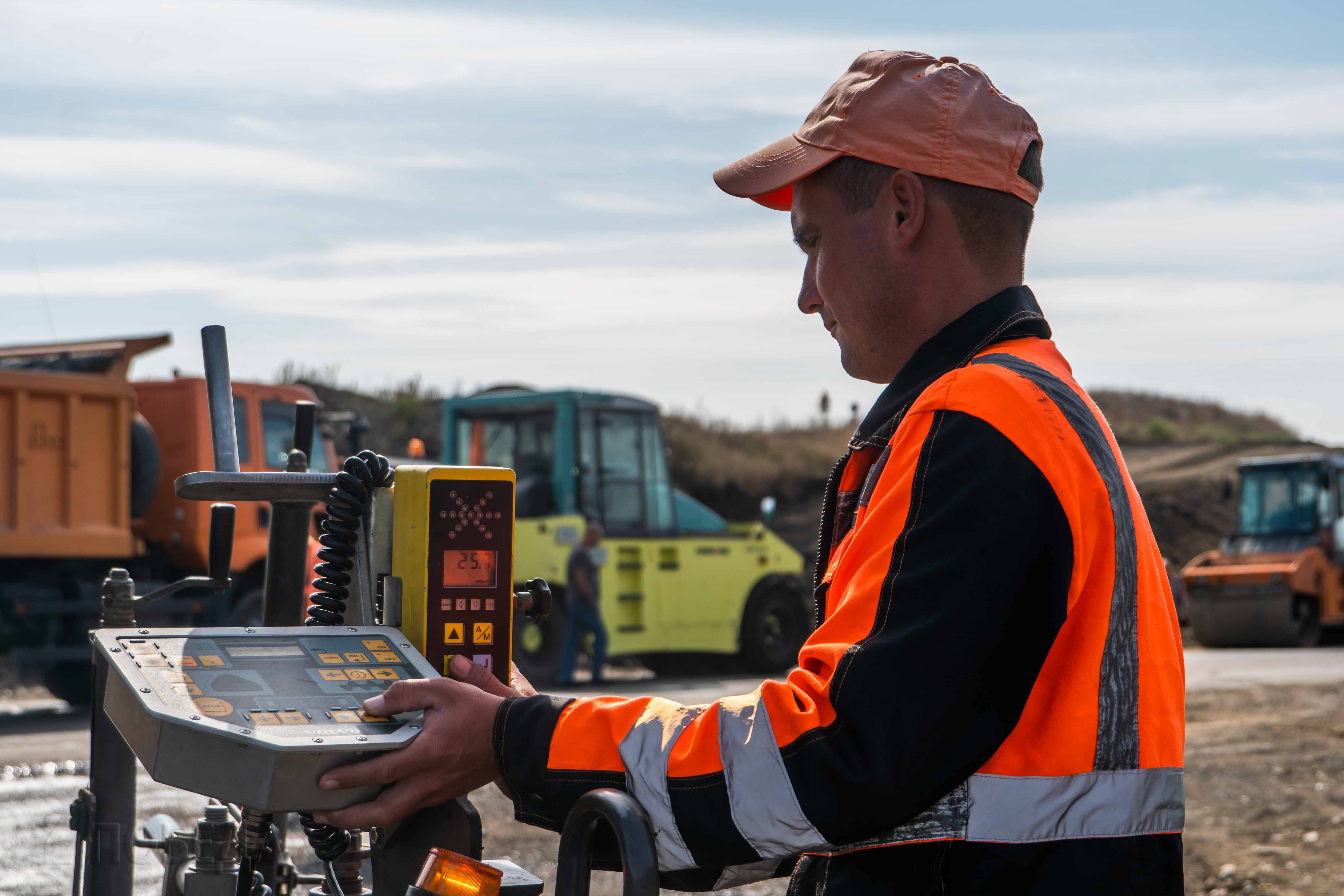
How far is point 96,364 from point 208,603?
2443 mm

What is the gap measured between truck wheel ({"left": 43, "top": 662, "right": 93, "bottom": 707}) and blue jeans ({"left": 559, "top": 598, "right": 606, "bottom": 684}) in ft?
15.4

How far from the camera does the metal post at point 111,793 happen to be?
11.1 ft

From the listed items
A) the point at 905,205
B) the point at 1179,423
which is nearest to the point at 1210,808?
the point at 905,205

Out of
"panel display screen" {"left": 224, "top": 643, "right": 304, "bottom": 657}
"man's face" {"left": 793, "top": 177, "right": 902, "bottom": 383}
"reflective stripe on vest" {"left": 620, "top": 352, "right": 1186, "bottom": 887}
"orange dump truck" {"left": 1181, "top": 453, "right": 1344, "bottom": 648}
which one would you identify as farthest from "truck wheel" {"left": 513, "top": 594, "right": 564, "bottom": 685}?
"reflective stripe on vest" {"left": 620, "top": 352, "right": 1186, "bottom": 887}

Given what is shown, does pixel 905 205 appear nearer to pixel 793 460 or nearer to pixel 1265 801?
pixel 1265 801

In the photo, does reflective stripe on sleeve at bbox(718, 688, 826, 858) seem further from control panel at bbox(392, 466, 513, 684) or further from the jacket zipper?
control panel at bbox(392, 466, 513, 684)

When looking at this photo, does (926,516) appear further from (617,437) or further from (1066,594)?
(617,437)

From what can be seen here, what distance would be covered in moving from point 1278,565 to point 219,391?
22432 mm

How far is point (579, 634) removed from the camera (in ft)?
51.1

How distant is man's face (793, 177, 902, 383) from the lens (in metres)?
2.01

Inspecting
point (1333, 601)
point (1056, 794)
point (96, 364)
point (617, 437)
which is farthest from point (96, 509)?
point (1333, 601)

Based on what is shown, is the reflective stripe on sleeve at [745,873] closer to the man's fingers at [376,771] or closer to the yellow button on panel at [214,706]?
the man's fingers at [376,771]

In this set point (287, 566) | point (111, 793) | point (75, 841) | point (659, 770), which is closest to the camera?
point (659, 770)

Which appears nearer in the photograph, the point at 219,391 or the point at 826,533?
the point at 826,533
